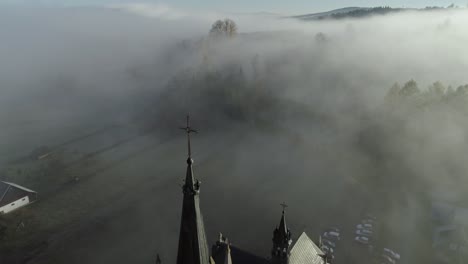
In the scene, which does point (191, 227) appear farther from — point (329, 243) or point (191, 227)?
point (329, 243)

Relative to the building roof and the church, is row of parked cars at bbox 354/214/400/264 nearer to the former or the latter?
the building roof

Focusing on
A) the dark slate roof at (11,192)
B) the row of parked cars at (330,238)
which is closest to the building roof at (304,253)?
the row of parked cars at (330,238)

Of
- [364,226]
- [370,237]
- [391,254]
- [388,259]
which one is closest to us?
[388,259]

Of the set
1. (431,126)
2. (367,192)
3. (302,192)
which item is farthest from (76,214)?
(431,126)

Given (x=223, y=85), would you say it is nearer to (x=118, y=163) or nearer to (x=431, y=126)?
(x=118, y=163)

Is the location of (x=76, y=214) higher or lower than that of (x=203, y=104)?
lower

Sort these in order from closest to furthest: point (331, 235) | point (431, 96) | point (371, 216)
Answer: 1. point (331, 235)
2. point (371, 216)
3. point (431, 96)

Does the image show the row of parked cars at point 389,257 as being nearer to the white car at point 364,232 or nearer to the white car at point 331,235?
the white car at point 364,232

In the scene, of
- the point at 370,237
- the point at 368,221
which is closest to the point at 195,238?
the point at 370,237
